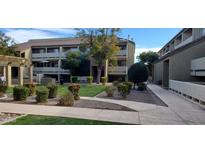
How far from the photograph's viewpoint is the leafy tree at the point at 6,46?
30.5 m

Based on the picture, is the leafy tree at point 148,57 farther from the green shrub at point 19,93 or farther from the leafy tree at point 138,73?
the green shrub at point 19,93

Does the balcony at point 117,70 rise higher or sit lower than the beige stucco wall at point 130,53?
lower

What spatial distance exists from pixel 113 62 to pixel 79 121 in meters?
25.6

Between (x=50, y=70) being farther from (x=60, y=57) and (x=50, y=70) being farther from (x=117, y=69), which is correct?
(x=117, y=69)

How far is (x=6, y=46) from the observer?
3225 cm

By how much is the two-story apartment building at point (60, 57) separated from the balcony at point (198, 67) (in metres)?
18.3

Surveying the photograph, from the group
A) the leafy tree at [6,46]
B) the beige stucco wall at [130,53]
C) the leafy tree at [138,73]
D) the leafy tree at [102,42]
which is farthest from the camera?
the beige stucco wall at [130,53]

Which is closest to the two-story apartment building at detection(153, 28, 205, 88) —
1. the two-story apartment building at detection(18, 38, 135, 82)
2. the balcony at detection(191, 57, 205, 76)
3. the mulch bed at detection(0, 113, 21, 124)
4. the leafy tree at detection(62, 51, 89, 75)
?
the balcony at detection(191, 57, 205, 76)

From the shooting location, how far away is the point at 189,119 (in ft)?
25.3

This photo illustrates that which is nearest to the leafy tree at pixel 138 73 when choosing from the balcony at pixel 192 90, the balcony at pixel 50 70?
the balcony at pixel 192 90

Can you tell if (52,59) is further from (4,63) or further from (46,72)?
(4,63)

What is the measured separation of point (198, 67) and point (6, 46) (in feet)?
93.0

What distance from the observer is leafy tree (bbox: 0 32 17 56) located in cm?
3052

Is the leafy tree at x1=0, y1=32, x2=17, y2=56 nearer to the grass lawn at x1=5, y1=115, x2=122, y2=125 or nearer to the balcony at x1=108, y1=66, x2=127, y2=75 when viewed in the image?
the balcony at x1=108, y1=66, x2=127, y2=75
